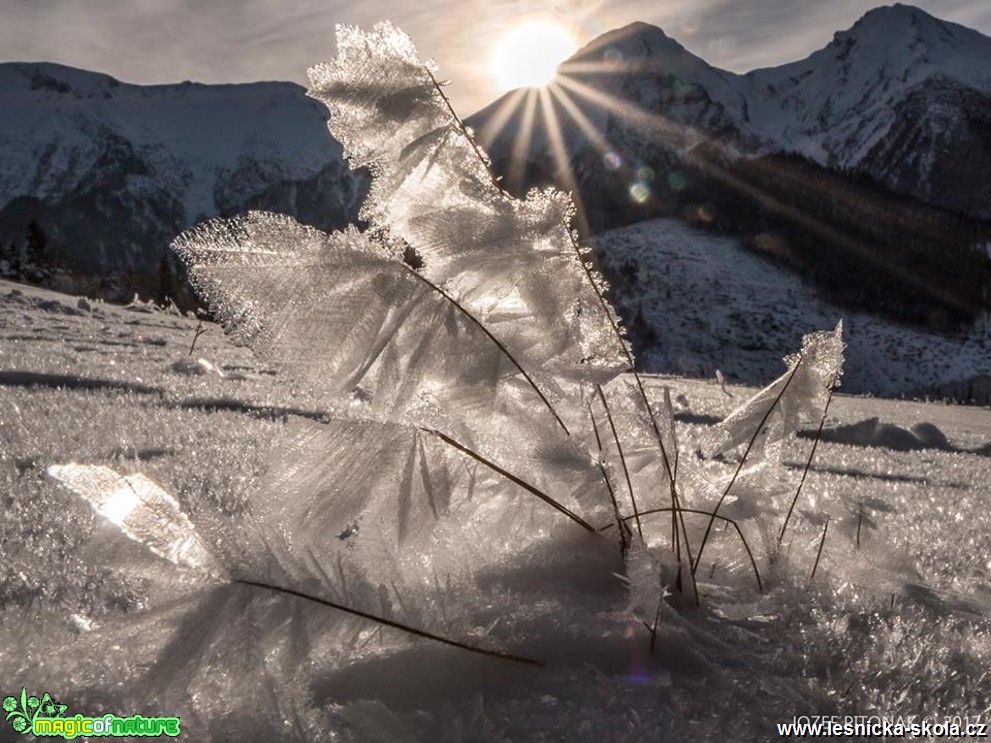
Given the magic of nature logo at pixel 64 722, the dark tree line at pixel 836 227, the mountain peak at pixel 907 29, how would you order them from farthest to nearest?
the mountain peak at pixel 907 29
the dark tree line at pixel 836 227
the magic of nature logo at pixel 64 722

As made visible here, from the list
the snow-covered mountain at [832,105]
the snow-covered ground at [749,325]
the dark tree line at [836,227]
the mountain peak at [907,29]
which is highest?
the mountain peak at [907,29]

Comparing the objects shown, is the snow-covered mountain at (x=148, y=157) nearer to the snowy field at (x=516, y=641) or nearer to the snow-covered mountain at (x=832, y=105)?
the snow-covered mountain at (x=832, y=105)

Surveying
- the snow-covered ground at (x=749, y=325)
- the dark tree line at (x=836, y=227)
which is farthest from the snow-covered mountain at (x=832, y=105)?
the snow-covered ground at (x=749, y=325)

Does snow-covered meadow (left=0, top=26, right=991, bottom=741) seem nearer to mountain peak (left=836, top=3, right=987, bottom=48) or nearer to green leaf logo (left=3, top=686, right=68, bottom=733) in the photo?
green leaf logo (left=3, top=686, right=68, bottom=733)

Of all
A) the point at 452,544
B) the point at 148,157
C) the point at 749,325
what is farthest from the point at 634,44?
the point at 452,544

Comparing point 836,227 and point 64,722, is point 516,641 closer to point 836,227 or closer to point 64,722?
point 64,722

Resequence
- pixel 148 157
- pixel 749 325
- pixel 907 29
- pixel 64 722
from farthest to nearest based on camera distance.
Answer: pixel 148 157 < pixel 907 29 < pixel 749 325 < pixel 64 722

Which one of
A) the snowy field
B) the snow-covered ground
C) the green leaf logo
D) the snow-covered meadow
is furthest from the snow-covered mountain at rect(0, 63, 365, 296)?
the green leaf logo
